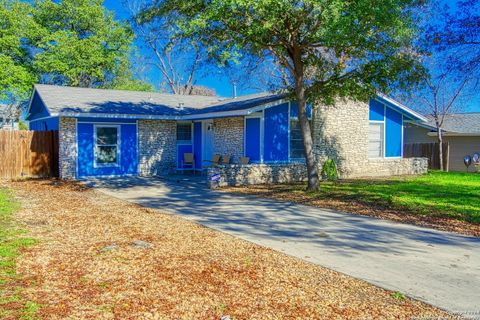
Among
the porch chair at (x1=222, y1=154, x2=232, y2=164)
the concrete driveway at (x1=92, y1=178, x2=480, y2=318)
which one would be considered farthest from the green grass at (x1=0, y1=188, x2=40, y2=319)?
the porch chair at (x1=222, y1=154, x2=232, y2=164)

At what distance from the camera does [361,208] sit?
10422mm

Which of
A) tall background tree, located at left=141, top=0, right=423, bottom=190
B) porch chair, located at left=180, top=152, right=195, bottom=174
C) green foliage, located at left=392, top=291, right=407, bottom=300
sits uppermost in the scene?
tall background tree, located at left=141, top=0, right=423, bottom=190

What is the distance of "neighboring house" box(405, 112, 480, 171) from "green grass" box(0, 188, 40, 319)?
25.0 meters

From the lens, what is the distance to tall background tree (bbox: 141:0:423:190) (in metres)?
10.4

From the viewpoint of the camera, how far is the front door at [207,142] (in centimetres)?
1892

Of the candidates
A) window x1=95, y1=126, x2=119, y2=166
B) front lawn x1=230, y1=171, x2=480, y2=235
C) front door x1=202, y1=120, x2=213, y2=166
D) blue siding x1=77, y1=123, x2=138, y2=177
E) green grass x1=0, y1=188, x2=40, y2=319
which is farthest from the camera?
front door x1=202, y1=120, x2=213, y2=166

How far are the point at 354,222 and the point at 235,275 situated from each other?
4.40 meters

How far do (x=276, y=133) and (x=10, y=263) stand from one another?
12.5 metres

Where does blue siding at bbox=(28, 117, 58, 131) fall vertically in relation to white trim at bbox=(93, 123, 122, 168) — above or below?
above

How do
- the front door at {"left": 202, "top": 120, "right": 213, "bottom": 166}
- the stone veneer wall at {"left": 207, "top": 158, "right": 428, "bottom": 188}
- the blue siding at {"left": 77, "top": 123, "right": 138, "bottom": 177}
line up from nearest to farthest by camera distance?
the stone veneer wall at {"left": 207, "top": 158, "right": 428, "bottom": 188} < the blue siding at {"left": 77, "top": 123, "right": 138, "bottom": 177} < the front door at {"left": 202, "top": 120, "right": 213, "bottom": 166}

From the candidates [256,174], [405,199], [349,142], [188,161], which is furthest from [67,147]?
[405,199]

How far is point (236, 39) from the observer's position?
39.1 ft

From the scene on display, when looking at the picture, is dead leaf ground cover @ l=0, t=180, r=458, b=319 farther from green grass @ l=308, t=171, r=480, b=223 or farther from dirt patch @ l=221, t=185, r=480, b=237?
green grass @ l=308, t=171, r=480, b=223

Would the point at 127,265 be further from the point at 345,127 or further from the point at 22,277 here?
the point at 345,127
